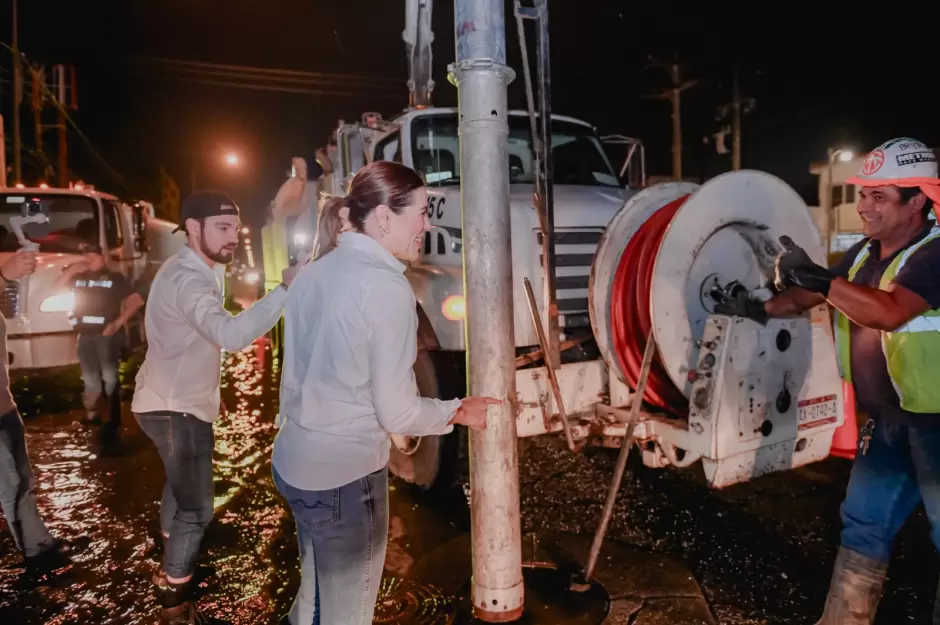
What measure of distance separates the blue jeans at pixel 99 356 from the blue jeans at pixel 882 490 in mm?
6013

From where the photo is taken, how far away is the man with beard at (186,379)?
9.53ft

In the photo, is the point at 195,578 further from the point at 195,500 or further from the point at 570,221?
the point at 570,221

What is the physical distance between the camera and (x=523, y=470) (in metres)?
5.32

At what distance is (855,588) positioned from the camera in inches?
108

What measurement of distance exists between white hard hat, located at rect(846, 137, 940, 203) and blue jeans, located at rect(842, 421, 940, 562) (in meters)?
0.91

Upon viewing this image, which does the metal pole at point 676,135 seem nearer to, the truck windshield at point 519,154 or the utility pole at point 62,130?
the truck windshield at point 519,154

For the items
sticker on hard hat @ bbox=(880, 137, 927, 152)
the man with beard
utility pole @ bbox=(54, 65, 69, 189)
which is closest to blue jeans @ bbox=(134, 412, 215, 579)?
the man with beard

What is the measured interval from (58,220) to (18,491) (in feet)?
22.2

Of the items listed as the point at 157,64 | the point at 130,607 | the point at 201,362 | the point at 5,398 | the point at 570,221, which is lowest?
the point at 130,607

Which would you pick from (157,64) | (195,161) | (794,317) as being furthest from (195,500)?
(195,161)

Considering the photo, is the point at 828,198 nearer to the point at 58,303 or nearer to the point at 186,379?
the point at 58,303

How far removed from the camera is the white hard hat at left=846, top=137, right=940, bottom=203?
256 centimetres

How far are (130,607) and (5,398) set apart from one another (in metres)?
1.26

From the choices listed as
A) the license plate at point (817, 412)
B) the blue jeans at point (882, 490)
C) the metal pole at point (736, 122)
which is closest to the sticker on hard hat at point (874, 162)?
the blue jeans at point (882, 490)
